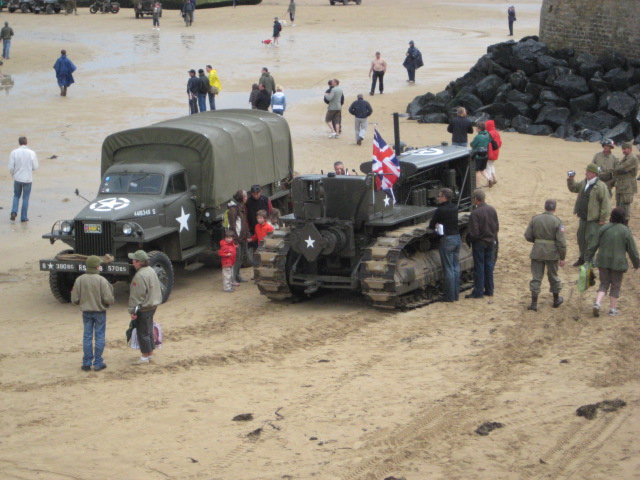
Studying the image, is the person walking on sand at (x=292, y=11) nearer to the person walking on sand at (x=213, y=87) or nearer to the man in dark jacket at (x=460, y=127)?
the person walking on sand at (x=213, y=87)

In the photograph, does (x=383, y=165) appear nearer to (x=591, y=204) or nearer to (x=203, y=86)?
(x=591, y=204)

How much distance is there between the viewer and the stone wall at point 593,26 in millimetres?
29781

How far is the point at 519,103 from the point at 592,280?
16.5 m

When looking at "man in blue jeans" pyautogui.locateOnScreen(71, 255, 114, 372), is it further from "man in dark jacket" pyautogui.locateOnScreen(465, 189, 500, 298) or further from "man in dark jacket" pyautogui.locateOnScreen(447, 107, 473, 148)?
"man in dark jacket" pyautogui.locateOnScreen(447, 107, 473, 148)

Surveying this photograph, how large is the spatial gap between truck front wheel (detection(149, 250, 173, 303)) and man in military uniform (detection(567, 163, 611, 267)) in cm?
615

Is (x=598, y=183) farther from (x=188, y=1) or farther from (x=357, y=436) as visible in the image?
(x=188, y=1)

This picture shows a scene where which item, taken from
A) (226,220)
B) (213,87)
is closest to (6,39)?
(213,87)

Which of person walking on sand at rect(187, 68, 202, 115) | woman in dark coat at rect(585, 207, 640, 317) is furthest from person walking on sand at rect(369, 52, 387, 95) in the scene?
woman in dark coat at rect(585, 207, 640, 317)

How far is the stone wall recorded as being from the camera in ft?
97.7

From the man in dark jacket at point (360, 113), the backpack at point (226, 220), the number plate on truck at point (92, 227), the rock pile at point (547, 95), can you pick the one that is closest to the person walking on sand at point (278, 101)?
the man in dark jacket at point (360, 113)

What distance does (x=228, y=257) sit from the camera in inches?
632

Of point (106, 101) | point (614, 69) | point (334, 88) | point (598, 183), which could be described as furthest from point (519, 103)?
point (598, 183)

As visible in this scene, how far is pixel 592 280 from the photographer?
14016mm

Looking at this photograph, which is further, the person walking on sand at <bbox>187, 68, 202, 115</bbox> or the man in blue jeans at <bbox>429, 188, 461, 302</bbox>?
the person walking on sand at <bbox>187, 68, 202, 115</bbox>
